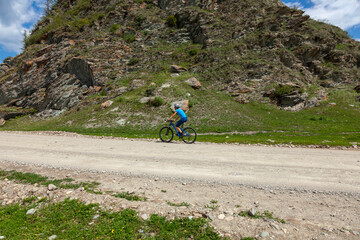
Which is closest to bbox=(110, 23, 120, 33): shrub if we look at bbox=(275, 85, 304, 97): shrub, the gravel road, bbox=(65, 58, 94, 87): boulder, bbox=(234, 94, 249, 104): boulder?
bbox=(65, 58, 94, 87): boulder

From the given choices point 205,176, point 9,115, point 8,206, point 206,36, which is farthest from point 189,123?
point 9,115

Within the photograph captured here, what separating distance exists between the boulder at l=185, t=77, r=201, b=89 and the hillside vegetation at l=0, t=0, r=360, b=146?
276 millimetres

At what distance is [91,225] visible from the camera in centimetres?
382

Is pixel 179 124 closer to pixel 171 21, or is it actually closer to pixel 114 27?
pixel 171 21

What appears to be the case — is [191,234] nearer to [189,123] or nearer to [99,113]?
[189,123]

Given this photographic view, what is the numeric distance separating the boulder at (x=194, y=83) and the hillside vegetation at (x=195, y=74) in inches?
10.9

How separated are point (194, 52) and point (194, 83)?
1329 centimetres

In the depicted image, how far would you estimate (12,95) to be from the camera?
46.2 meters

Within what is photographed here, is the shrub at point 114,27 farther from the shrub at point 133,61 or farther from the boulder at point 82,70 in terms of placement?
the shrub at point 133,61

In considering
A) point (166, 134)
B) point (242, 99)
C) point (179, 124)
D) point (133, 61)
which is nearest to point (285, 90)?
point (242, 99)

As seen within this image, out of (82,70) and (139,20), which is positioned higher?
(139,20)

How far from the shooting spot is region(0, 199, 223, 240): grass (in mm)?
3502

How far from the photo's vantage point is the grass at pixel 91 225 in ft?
11.5

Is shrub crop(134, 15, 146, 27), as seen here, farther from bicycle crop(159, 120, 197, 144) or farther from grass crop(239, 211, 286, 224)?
grass crop(239, 211, 286, 224)
